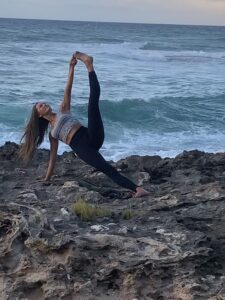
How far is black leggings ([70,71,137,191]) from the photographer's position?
6805mm

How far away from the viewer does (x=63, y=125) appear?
6.97m

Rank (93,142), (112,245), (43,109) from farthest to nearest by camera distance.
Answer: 1. (93,142)
2. (43,109)
3. (112,245)

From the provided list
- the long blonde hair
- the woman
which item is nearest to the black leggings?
the woman

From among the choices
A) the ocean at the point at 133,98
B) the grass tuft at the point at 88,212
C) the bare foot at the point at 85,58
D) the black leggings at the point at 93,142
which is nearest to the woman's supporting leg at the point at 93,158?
the black leggings at the point at 93,142

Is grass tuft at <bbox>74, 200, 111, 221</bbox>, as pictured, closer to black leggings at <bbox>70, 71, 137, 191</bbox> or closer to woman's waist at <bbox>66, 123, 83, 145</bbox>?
black leggings at <bbox>70, 71, 137, 191</bbox>

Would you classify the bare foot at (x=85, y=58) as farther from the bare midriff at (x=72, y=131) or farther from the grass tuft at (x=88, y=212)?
the grass tuft at (x=88, y=212)

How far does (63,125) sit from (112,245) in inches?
93.6

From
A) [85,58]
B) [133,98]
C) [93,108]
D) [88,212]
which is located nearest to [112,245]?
[88,212]

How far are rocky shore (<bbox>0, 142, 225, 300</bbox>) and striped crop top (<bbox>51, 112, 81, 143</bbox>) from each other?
2.00 ft

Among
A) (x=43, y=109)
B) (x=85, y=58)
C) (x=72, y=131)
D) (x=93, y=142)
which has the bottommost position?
(x=93, y=142)

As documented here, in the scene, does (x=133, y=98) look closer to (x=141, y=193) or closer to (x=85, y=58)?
(x=85, y=58)

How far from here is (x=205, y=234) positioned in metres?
5.15

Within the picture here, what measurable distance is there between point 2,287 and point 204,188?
266 centimetres

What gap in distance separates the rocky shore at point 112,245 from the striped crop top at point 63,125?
0.61m
